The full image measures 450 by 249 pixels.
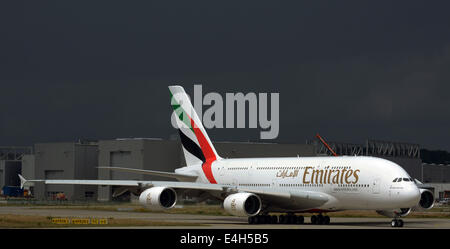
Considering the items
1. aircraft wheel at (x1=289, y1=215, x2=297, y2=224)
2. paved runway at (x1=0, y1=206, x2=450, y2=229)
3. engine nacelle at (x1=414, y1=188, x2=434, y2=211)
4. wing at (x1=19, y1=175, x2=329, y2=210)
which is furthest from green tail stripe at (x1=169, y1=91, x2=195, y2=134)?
engine nacelle at (x1=414, y1=188, x2=434, y2=211)

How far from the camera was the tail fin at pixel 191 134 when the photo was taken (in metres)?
63.7

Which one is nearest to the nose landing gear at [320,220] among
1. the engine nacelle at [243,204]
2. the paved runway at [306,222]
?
the paved runway at [306,222]

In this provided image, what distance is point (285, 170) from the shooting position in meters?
55.9

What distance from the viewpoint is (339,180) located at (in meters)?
51.2

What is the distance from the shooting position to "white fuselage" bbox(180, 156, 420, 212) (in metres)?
48.3

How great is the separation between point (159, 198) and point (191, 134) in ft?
42.5

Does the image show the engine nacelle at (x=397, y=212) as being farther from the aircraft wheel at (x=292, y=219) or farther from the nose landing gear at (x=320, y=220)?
the aircraft wheel at (x=292, y=219)

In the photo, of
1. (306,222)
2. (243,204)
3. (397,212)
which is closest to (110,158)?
(306,222)

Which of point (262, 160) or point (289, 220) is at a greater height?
point (262, 160)

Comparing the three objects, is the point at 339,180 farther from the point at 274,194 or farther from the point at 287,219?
the point at 287,219

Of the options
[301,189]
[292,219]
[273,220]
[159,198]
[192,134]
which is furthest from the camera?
[192,134]
